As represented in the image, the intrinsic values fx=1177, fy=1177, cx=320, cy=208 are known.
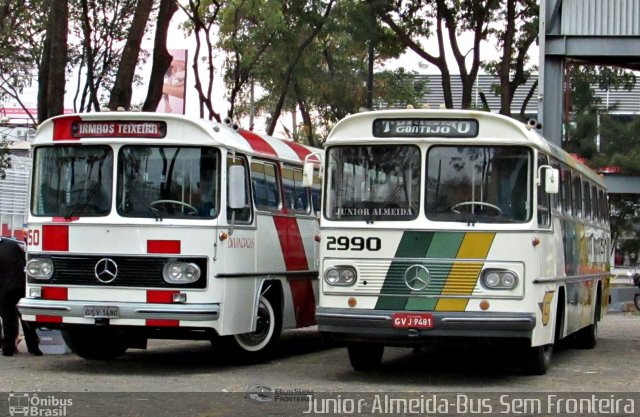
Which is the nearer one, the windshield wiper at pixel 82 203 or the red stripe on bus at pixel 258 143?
the windshield wiper at pixel 82 203

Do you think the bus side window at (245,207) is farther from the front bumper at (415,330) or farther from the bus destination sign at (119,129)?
the front bumper at (415,330)

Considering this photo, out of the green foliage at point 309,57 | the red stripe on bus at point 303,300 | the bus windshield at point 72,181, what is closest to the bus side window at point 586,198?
the red stripe on bus at point 303,300

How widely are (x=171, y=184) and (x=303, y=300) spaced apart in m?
3.31

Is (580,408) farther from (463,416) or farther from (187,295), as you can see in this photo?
(187,295)

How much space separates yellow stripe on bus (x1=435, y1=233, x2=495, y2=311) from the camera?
1188 centimetres

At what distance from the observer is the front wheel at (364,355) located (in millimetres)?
13125

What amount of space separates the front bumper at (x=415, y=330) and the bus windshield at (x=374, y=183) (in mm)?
1016

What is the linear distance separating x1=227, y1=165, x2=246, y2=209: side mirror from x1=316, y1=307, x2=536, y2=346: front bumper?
1.60m

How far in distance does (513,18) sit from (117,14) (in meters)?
8.41

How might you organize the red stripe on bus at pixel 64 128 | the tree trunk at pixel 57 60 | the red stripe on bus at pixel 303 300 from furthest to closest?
the tree trunk at pixel 57 60, the red stripe on bus at pixel 303 300, the red stripe on bus at pixel 64 128

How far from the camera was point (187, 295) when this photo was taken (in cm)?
1266

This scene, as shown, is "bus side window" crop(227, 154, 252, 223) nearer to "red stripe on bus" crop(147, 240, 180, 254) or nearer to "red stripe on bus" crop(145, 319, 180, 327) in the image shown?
"red stripe on bus" crop(147, 240, 180, 254)

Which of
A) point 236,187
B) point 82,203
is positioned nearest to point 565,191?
point 236,187

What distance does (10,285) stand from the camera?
48.8 feet
